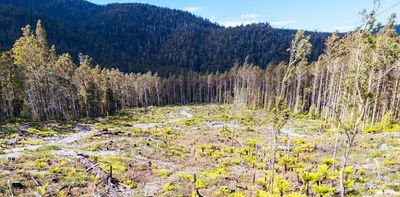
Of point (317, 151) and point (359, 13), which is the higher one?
point (359, 13)

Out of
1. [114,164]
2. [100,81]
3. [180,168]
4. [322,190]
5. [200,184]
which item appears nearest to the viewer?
Result: [322,190]

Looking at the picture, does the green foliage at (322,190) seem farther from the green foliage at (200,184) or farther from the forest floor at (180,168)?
the green foliage at (200,184)

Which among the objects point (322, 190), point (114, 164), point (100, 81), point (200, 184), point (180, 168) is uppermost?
point (100, 81)

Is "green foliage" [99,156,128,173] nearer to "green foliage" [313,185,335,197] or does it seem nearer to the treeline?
"green foliage" [313,185,335,197]

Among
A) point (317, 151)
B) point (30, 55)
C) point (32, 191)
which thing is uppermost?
point (30, 55)

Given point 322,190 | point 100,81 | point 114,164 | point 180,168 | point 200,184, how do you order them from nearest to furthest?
1. point 322,190
2. point 200,184
3. point 114,164
4. point 180,168
5. point 100,81

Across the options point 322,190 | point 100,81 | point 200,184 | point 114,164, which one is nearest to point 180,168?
point 114,164

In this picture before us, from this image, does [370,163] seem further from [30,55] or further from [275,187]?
[30,55]

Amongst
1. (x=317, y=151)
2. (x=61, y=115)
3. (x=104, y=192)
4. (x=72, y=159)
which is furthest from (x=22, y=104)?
(x=317, y=151)

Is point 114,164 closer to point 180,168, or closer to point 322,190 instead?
point 180,168

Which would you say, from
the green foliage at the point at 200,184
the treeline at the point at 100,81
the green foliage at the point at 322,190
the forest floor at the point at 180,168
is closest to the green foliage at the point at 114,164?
the forest floor at the point at 180,168

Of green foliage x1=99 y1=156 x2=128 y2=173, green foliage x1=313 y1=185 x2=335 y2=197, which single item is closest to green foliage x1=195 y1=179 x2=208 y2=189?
green foliage x1=99 y1=156 x2=128 y2=173

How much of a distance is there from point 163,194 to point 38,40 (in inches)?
1894

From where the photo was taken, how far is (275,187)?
54.1 ft
